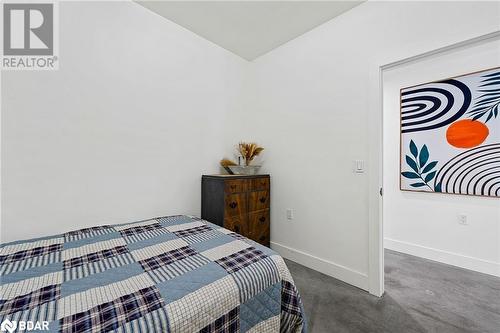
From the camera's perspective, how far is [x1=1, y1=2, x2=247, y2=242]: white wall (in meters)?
1.47

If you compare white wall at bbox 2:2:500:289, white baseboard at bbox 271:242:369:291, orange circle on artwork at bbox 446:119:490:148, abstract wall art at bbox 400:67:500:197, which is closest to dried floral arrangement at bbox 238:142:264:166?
white wall at bbox 2:2:500:289

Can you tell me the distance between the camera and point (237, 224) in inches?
88.6

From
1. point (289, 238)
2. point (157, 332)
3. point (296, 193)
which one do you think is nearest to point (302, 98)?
point (296, 193)

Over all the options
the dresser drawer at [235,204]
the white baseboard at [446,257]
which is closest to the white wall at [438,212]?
the white baseboard at [446,257]

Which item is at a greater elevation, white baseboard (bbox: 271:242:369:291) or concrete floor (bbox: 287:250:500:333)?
white baseboard (bbox: 271:242:369:291)

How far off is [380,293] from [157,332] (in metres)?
1.85

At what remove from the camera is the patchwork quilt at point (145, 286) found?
0.74 m

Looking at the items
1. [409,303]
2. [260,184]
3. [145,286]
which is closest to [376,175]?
[409,303]

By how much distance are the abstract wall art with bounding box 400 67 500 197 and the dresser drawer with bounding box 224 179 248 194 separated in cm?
214

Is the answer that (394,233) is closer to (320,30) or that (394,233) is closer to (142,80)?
(320,30)

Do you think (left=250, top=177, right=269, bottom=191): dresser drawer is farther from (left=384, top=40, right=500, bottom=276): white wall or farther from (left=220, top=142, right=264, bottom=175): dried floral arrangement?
(left=384, top=40, right=500, bottom=276): white wall

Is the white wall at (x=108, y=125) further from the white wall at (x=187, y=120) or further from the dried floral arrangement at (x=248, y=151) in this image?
the dried floral arrangement at (x=248, y=151)

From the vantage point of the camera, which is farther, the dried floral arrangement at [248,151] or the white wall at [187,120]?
the dried floral arrangement at [248,151]

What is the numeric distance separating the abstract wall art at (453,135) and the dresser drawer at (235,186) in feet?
7.01
